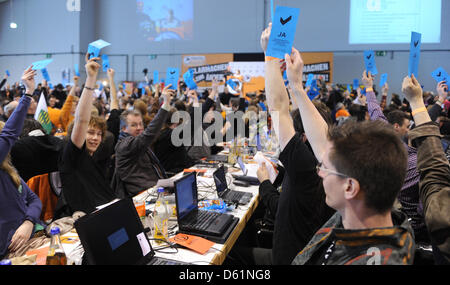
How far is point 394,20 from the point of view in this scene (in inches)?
494

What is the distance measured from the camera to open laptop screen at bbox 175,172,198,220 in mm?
2133

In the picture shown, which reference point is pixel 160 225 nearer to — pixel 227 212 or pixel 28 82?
pixel 227 212

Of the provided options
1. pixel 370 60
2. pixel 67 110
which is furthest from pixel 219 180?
pixel 67 110

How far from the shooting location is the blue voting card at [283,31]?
174 centimetres

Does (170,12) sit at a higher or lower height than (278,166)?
higher

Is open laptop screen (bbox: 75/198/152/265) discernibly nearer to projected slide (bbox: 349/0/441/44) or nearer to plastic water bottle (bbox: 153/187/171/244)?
plastic water bottle (bbox: 153/187/171/244)

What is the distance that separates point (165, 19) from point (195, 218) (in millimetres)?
15324

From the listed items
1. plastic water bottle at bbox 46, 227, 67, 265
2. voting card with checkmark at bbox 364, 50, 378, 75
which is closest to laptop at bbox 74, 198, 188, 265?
plastic water bottle at bbox 46, 227, 67, 265

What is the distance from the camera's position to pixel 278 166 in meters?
3.63

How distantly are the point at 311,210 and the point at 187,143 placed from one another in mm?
2923


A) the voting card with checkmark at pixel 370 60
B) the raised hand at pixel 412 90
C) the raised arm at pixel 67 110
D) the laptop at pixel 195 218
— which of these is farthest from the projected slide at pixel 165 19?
the raised hand at pixel 412 90

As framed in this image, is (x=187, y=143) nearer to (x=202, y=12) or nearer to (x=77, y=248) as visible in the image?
(x=77, y=248)
